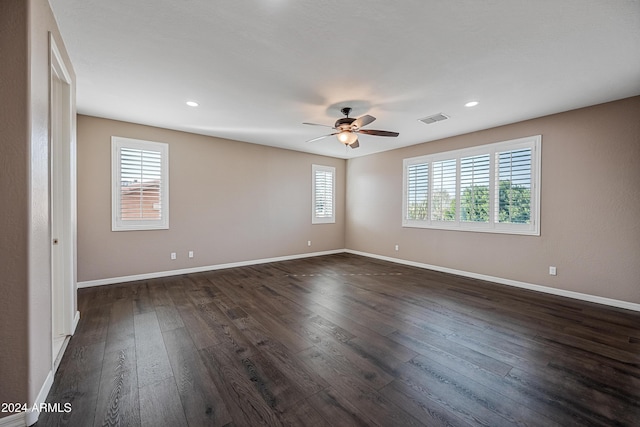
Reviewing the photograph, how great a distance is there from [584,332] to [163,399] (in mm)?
4011

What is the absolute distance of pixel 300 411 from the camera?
1.67 meters

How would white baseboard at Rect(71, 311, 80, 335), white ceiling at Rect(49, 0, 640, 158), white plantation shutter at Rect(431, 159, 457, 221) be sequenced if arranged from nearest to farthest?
white ceiling at Rect(49, 0, 640, 158) < white baseboard at Rect(71, 311, 80, 335) < white plantation shutter at Rect(431, 159, 457, 221)

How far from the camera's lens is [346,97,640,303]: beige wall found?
344 centimetres

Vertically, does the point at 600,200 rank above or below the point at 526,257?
above

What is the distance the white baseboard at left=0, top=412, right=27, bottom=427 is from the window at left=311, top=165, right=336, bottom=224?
5.79 metres

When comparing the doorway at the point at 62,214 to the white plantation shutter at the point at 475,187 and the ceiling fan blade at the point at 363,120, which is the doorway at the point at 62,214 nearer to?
the ceiling fan blade at the point at 363,120

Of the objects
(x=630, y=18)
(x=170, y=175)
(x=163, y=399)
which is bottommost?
(x=163, y=399)

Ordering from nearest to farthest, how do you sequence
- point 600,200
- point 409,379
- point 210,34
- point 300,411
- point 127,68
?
point 300,411 → point 409,379 → point 210,34 → point 127,68 → point 600,200

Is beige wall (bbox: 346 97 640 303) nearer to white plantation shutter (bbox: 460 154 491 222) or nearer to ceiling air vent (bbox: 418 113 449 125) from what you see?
white plantation shutter (bbox: 460 154 491 222)

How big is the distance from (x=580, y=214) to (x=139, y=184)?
7.04 m

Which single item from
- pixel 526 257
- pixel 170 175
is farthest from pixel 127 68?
pixel 526 257

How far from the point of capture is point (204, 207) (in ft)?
17.3

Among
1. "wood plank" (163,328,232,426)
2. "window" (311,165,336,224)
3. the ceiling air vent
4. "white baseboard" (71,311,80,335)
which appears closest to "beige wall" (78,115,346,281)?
"window" (311,165,336,224)

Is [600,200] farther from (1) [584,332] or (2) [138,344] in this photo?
(2) [138,344]
